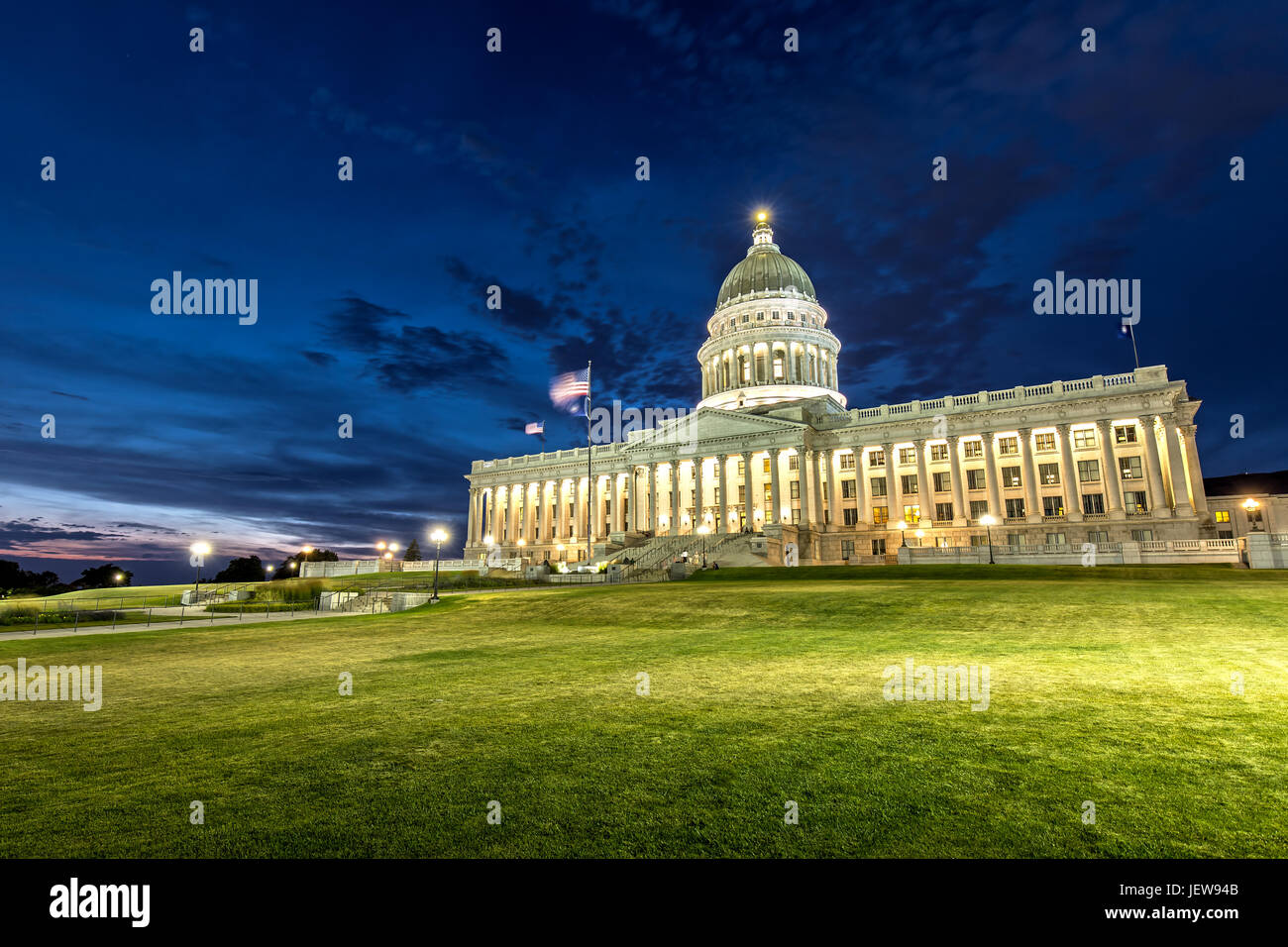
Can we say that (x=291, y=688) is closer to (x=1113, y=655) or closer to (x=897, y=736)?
(x=897, y=736)

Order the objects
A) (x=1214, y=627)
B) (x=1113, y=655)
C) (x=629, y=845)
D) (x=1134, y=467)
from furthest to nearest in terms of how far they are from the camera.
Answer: (x=1134, y=467) → (x=1214, y=627) → (x=1113, y=655) → (x=629, y=845)

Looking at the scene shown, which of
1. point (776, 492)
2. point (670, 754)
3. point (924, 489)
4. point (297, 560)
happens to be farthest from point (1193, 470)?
point (297, 560)

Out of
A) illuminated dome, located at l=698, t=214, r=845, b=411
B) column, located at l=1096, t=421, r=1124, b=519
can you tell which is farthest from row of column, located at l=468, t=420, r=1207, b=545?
illuminated dome, located at l=698, t=214, r=845, b=411

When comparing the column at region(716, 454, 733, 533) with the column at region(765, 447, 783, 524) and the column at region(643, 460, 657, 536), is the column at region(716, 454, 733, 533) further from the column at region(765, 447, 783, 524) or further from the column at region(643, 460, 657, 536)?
the column at region(643, 460, 657, 536)

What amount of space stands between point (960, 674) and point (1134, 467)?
63.4 metres

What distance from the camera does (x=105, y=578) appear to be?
233 ft

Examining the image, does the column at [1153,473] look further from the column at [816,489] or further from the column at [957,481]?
the column at [816,489]

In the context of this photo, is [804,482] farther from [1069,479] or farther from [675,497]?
[1069,479]

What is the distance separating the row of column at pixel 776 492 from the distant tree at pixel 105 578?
43.9m

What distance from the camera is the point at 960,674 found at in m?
10.3

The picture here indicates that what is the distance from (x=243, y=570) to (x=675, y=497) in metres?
58.1

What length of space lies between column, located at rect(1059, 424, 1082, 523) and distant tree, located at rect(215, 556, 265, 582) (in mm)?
93644

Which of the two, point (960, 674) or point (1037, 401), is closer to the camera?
point (960, 674)
